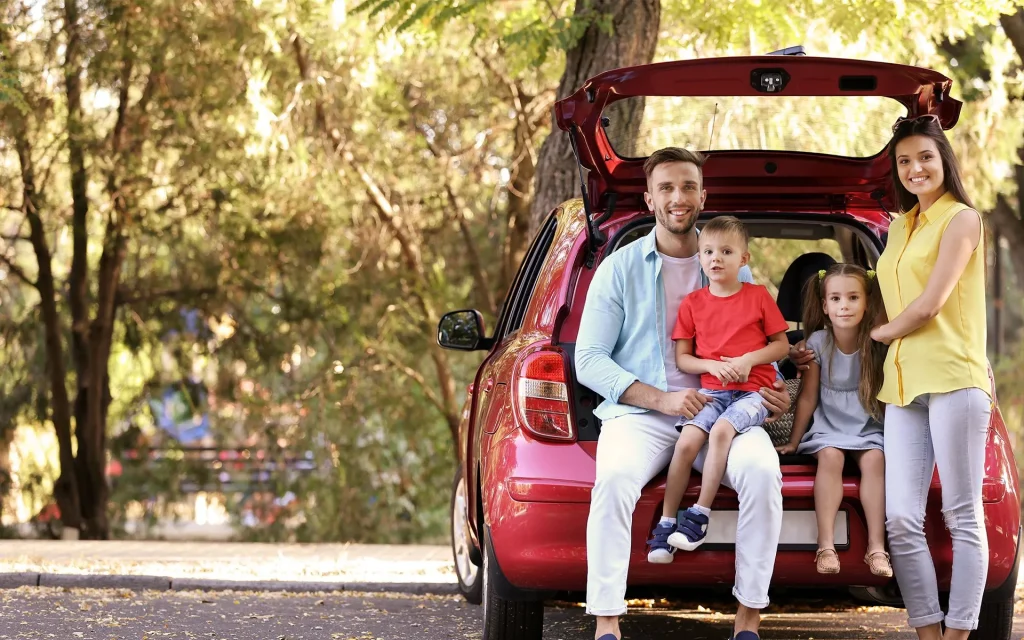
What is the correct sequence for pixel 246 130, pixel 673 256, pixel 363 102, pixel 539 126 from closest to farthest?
pixel 673 256, pixel 246 130, pixel 363 102, pixel 539 126

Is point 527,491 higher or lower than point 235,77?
lower

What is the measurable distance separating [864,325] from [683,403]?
75cm

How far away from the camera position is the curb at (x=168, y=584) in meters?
8.05

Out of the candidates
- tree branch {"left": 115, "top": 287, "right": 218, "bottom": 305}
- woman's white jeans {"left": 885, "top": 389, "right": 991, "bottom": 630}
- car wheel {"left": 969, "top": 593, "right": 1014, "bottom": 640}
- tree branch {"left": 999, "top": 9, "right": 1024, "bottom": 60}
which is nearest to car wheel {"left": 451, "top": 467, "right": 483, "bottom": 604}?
car wheel {"left": 969, "top": 593, "right": 1014, "bottom": 640}

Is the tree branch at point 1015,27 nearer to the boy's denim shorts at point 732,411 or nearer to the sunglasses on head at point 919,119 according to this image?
the sunglasses on head at point 919,119

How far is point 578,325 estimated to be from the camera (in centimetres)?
491

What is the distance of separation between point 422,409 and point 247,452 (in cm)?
205

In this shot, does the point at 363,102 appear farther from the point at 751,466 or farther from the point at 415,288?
the point at 751,466

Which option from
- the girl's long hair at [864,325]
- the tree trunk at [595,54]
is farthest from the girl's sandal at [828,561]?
the tree trunk at [595,54]

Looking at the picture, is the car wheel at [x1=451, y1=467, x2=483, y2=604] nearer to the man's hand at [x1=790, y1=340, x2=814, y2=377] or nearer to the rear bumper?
the rear bumper

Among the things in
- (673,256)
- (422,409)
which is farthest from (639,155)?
(422,409)

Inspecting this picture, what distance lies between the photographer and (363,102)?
13.0 meters

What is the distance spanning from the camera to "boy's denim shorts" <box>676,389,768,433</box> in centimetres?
444

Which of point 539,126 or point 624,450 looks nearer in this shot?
point 624,450
